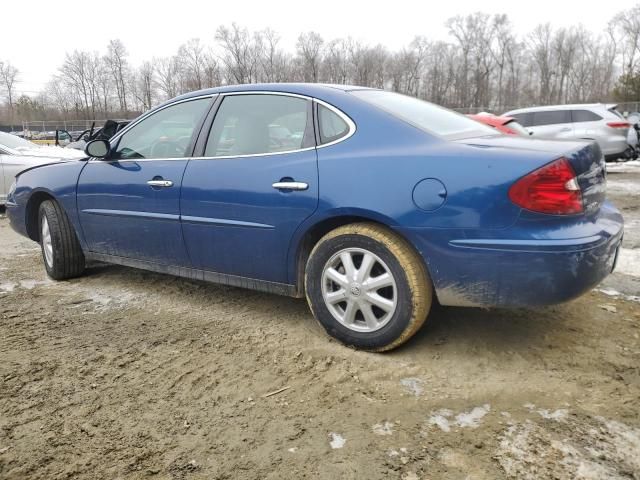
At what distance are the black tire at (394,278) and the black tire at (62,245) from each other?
2455 mm

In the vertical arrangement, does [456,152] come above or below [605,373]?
above

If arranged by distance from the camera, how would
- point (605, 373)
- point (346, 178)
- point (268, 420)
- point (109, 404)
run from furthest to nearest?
point (346, 178) < point (605, 373) < point (109, 404) < point (268, 420)

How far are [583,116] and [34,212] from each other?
12090 millimetres

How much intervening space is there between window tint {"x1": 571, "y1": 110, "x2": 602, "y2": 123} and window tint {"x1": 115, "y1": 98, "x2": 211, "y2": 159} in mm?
11492

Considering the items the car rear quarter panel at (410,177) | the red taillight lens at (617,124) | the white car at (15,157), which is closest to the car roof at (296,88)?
the car rear quarter panel at (410,177)

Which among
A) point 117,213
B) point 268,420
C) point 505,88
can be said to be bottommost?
point 268,420

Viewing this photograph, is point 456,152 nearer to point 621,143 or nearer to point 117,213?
point 117,213

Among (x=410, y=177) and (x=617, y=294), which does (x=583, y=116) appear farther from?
Answer: (x=410, y=177)

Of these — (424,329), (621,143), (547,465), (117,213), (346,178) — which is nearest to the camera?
(547,465)

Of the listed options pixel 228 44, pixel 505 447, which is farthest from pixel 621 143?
pixel 228 44

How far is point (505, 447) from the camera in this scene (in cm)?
206

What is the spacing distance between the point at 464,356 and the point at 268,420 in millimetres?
1150

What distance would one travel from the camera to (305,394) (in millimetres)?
2529

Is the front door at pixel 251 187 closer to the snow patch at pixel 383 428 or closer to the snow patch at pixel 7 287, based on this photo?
the snow patch at pixel 383 428
